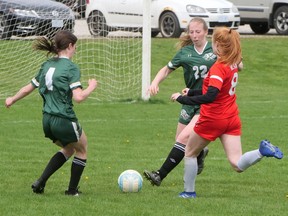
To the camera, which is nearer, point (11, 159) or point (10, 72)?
point (11, 159)

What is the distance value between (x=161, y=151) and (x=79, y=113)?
4.20m

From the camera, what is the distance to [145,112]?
16.3 m

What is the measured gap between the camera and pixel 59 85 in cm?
858

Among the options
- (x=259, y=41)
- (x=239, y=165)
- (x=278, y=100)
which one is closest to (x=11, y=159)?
(x=239, y=165)

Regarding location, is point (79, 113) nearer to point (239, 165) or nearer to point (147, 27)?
point (147, 27)

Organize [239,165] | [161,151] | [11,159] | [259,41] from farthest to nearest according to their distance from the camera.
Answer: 1. [259,41]
2. [161,151]
3. [11,159]
4. [239,165]

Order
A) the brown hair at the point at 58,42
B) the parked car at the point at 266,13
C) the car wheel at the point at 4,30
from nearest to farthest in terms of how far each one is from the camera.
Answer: the brown hair at the point at 58,42
the car wheel at the point at 4,30
the parked car at the point at 266,13

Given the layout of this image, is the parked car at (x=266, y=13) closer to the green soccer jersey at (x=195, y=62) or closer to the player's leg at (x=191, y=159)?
the green soccer jersey at (x=195, y=62)

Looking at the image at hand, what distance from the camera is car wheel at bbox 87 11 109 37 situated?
63.2 ft

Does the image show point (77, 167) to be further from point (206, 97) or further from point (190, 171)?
point (206, 97)

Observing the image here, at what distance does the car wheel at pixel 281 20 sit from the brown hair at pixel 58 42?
58.5 ft

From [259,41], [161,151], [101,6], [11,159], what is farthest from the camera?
[259,41]

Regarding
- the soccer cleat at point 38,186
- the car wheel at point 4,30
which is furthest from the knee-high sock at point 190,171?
the car wheel at point 4,30

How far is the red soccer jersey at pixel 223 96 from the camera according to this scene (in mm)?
8430
